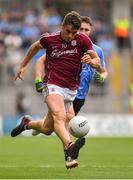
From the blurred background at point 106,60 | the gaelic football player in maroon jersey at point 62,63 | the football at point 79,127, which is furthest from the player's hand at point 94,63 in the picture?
the blurred background at point 106,60

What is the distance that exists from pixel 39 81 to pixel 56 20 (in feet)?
58.3

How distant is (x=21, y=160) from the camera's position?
14883 millimetres

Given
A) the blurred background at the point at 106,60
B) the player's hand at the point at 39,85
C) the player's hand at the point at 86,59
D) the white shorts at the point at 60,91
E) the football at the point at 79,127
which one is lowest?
the blurred background at the point at 106,60

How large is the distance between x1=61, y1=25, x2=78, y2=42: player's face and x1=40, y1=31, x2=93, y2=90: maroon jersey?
0.25 feet

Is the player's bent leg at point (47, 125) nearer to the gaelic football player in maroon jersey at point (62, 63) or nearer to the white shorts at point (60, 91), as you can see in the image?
the gaelic football player in maroon jersey at point (62, 63)

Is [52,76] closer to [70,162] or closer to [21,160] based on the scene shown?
[70,162]

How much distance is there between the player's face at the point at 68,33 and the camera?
12.3m

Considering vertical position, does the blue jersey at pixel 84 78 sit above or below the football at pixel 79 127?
below

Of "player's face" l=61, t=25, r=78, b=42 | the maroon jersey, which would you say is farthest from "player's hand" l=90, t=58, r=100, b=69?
"player's face" l=61, t=25, r=78, b=42

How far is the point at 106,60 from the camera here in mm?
28000

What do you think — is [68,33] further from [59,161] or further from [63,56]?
[59,161]

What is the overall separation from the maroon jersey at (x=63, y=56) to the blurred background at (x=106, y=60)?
11286 millimetres

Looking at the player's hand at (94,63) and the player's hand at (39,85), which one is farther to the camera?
the player's hand at (39,85)

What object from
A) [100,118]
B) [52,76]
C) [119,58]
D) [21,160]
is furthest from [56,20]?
[52,76]
